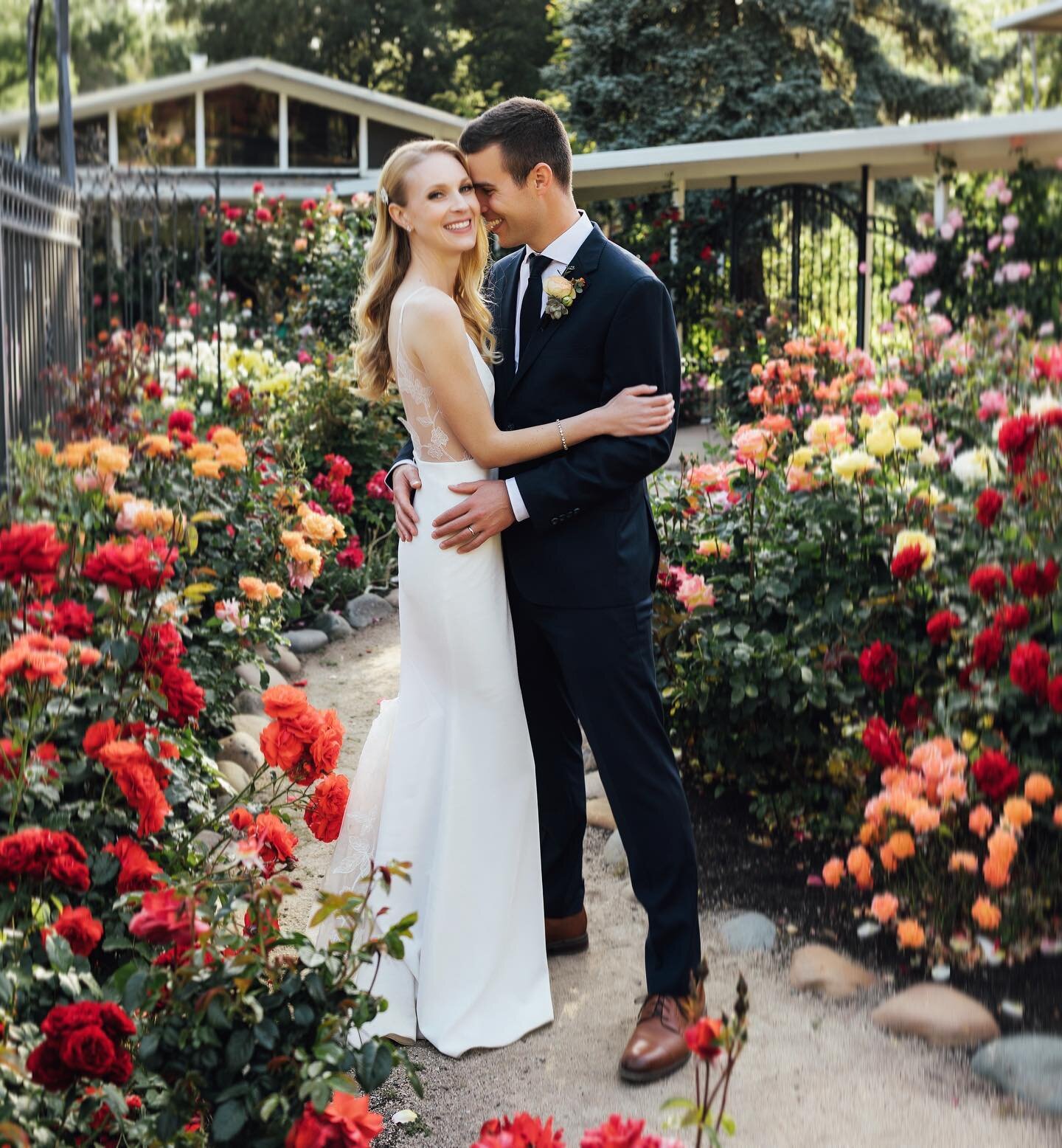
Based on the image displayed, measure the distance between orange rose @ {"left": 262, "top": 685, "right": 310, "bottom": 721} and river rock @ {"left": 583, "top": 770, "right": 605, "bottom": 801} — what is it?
6.59 ft

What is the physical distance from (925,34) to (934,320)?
20.9m

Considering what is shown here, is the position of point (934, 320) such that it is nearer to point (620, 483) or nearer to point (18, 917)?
point (620, 483)

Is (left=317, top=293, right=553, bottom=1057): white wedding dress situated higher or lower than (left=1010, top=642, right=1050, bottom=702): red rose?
lower

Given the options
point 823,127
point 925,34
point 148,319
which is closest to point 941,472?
point 148,319

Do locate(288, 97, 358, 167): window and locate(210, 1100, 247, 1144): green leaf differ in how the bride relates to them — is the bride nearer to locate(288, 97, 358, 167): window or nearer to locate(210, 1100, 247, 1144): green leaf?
locate(210, 1100, 247, 1144): green leaf

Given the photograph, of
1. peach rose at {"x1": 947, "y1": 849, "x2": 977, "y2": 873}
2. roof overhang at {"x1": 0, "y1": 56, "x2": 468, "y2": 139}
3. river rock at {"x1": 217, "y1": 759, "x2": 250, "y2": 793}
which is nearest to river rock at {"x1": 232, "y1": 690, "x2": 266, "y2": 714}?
river rock at {"x1": 217, "y1": 759, "x2": 250, "y2": 793}

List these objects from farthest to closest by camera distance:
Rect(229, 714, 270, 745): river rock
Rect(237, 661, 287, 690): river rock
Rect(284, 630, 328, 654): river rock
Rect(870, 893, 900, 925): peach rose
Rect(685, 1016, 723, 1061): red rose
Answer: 1. Rect(284, 630, 328, 654): river rock
2. Rect(237, 661, 287, 690): river rock
3. Rect(229, 714, 270, 745): river rock
4. Rect(870, 893, 900, 925): peach rose
5. Rect(685, 1016, 723, 1061): red rose

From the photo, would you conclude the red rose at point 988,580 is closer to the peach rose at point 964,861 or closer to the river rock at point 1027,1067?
the peach rose at point 964,861

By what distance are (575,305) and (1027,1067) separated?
6.19ft

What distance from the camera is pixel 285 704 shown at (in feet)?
8.63

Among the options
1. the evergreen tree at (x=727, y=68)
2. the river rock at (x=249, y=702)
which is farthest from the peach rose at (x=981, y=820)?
the evergreen tree at (x=727, y=68)

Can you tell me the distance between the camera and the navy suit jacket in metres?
2.89

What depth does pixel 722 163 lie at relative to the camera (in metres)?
13.5

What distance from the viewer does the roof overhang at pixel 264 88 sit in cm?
2209
